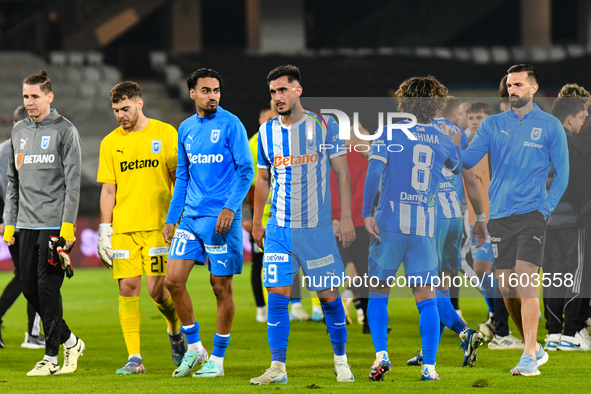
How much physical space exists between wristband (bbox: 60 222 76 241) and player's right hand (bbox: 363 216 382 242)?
7.35ft

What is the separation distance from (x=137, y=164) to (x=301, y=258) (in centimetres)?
161

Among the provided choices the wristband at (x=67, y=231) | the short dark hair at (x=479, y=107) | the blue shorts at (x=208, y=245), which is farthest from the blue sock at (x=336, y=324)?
the short dark hair at (x=479, y=107)

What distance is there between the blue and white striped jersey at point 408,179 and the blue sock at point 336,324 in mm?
656

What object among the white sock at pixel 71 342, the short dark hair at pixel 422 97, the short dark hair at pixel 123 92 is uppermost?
the short dark hair at pixel 123 92

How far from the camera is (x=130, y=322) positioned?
636 cm

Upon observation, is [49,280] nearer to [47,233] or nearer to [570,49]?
[47,233]

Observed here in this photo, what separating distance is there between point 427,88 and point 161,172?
2188mm

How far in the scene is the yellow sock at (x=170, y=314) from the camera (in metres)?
6.47

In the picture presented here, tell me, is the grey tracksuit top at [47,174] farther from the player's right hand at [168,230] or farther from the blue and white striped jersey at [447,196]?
the blue and white striped jersey at [447,196]

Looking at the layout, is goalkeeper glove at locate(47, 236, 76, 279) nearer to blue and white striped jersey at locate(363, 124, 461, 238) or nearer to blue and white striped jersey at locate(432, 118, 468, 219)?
blue and white striped jersey at locate(363, 124, 461, 238)

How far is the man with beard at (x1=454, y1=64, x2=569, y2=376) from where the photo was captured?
19.3 ft

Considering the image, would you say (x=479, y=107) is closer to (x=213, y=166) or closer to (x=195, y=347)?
(x=213, y=166)

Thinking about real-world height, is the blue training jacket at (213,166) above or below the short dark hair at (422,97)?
below

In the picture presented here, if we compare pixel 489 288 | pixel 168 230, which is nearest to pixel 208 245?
pixel 168 230
